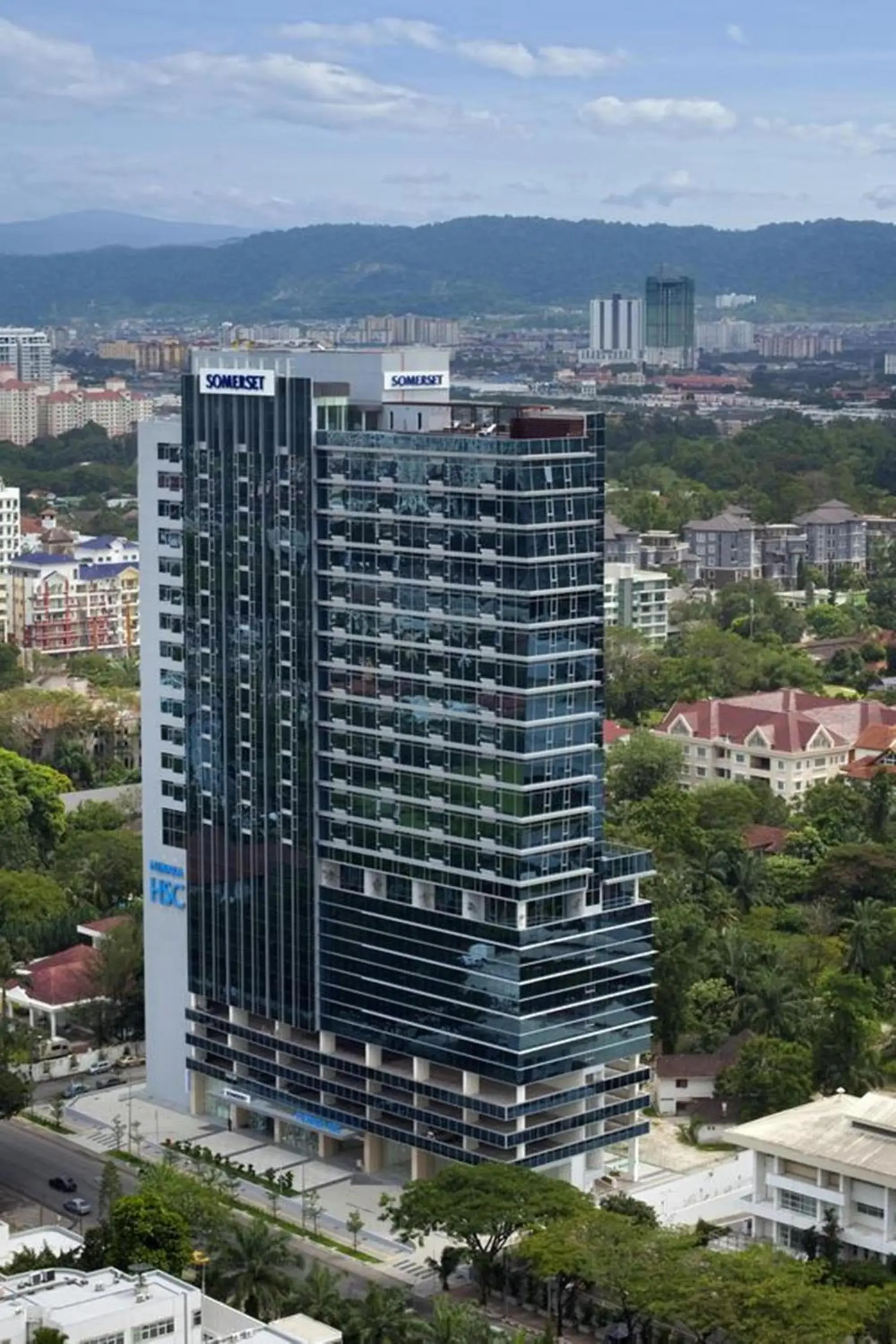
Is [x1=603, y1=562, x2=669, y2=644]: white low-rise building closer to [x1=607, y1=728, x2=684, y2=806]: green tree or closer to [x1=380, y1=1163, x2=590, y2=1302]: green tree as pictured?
[x1=607, y1=728, x2=684, y2=806]: green tree

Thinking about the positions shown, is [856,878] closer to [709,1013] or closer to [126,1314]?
[709,1013]

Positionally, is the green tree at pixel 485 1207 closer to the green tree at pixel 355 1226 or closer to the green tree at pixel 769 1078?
the green tree at pixel 355 1226

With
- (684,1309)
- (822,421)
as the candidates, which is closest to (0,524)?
(684,1309)

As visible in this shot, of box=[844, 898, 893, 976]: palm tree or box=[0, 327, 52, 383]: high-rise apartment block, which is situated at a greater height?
box=[0, 327, 52, 383]: high-rise apartment block

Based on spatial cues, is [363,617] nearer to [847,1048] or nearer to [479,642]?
[479,642]

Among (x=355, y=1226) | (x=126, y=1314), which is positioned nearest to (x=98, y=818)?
(x=355, y=1226)

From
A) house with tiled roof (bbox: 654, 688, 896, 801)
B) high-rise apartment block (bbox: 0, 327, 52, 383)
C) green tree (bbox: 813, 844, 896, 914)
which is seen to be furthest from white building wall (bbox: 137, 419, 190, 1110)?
high-rise apartment block (bbox: 0, 327, 52, 383)
